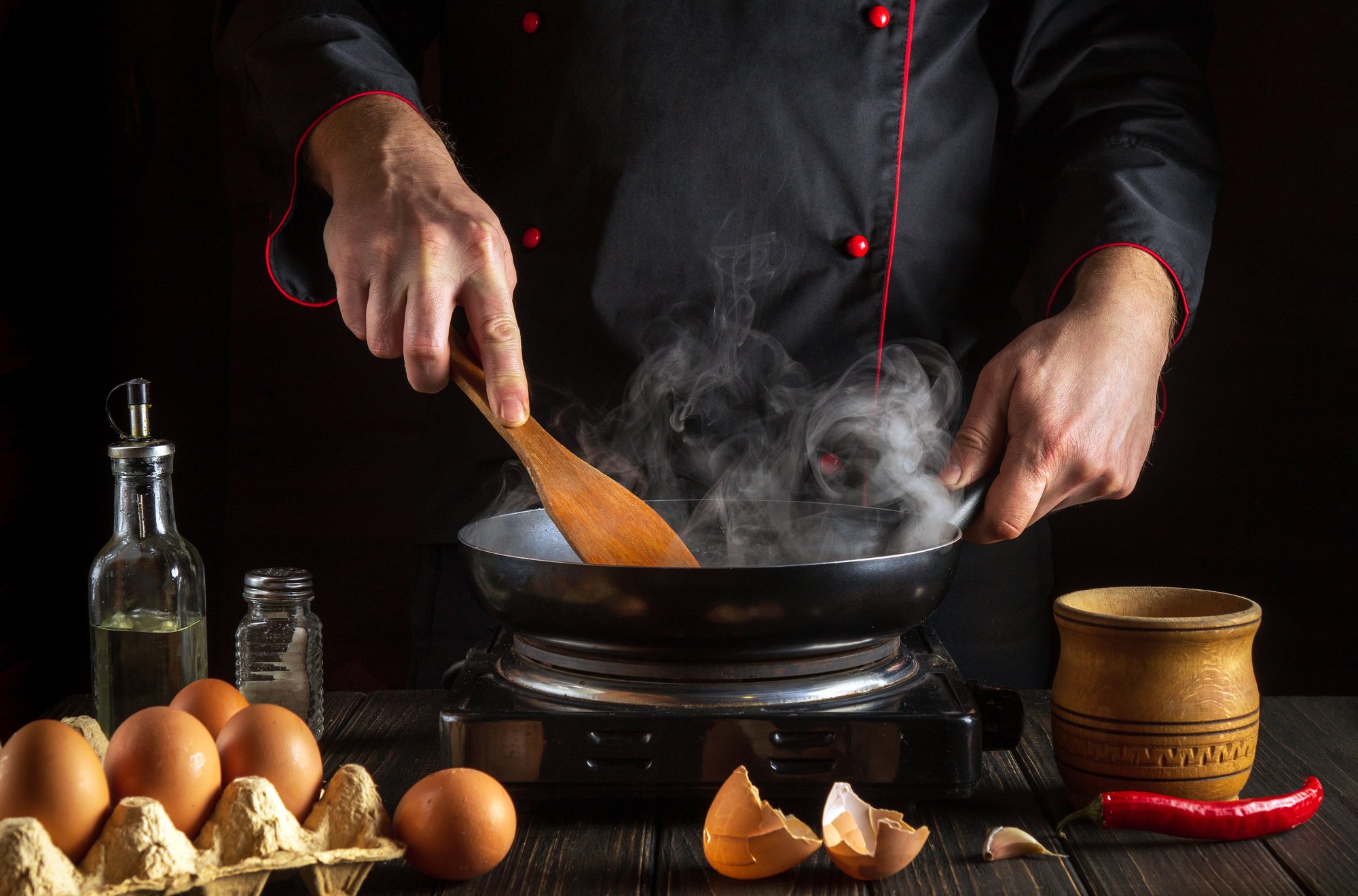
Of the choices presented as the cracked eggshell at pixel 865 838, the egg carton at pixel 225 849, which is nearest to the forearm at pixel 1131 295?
the cracked eggshell at pixel 865 838

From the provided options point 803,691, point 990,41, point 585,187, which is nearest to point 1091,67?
point 990,41

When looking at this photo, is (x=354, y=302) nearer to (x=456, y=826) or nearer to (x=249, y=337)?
(x=456, y=826)

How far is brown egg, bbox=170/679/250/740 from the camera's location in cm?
89

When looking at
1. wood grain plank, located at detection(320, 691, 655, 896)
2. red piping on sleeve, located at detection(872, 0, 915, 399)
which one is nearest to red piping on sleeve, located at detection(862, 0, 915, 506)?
red piping on sleeve, located at detection(872, 0, 915, 399)

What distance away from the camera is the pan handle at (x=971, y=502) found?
111 cm

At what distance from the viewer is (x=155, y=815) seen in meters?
0.72

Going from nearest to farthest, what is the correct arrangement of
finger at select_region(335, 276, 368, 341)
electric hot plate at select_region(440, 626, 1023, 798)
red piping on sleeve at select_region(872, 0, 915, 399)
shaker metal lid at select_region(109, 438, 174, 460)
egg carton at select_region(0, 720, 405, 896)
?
egg carton at select_region(0, 720, 405, 896), electric hot plate at select_region(440, 626, 1023, 798), shaker metal lid at select_region(109, 438, 174, 460), finger at select_region(335, 276, 368, 341), red piping on sleeve at select_region(872, 0, 915, 399)

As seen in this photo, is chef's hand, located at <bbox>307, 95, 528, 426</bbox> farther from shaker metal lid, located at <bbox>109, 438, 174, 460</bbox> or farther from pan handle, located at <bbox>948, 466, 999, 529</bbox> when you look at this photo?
pan handle, located at <bbox>948, 466, 999, 529</bbox>

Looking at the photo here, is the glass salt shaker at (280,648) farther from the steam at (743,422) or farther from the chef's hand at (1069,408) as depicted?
the chef's hand at (1069,408)

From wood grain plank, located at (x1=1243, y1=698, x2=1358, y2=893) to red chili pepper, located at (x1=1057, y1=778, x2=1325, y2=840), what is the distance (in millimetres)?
20

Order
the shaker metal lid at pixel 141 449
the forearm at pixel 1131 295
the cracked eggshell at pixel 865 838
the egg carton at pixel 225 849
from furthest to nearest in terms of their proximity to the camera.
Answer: the forearm at pixel 1131 295
the shaker metal lid at pixel 141 449
the cracked eggshell at pixel 865 838
the egg carton at pixel 225 849

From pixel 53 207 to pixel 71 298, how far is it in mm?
161

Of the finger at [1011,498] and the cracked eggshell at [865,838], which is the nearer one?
the cracked eggshell at [865,838]

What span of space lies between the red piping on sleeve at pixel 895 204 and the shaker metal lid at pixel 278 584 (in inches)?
28.9
